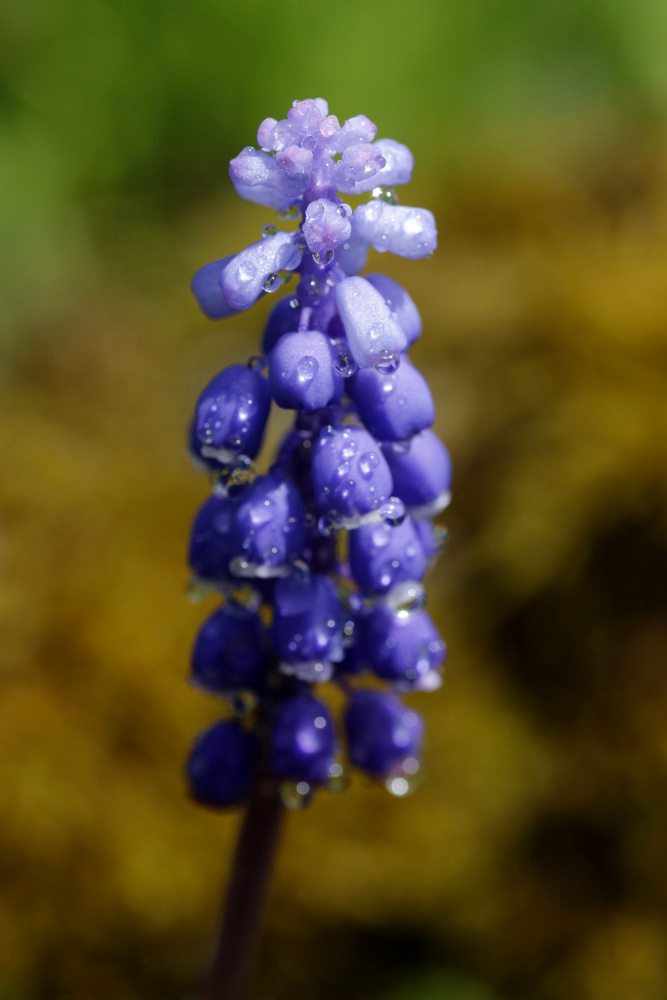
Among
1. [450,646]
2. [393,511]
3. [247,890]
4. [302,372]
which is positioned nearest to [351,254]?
[302,372]

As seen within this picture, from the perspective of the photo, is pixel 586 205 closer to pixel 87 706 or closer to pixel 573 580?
pixel 573 580

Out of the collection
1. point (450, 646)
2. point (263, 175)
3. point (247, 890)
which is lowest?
point (247, 890)

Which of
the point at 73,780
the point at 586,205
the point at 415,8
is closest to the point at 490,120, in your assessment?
the point at 415,8

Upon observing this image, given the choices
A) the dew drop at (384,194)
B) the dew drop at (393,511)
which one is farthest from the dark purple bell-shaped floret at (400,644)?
the dew drop at (384,194)

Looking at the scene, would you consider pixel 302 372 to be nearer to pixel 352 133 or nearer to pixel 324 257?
pixel 324 257

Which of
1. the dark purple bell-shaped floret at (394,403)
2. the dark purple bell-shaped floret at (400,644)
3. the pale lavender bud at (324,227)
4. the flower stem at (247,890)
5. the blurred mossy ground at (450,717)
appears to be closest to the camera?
the pale lavender bud at (324,227)

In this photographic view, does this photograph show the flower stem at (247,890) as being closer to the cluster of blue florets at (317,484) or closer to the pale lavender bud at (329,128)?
the cluster of blue florets at (317,484)
